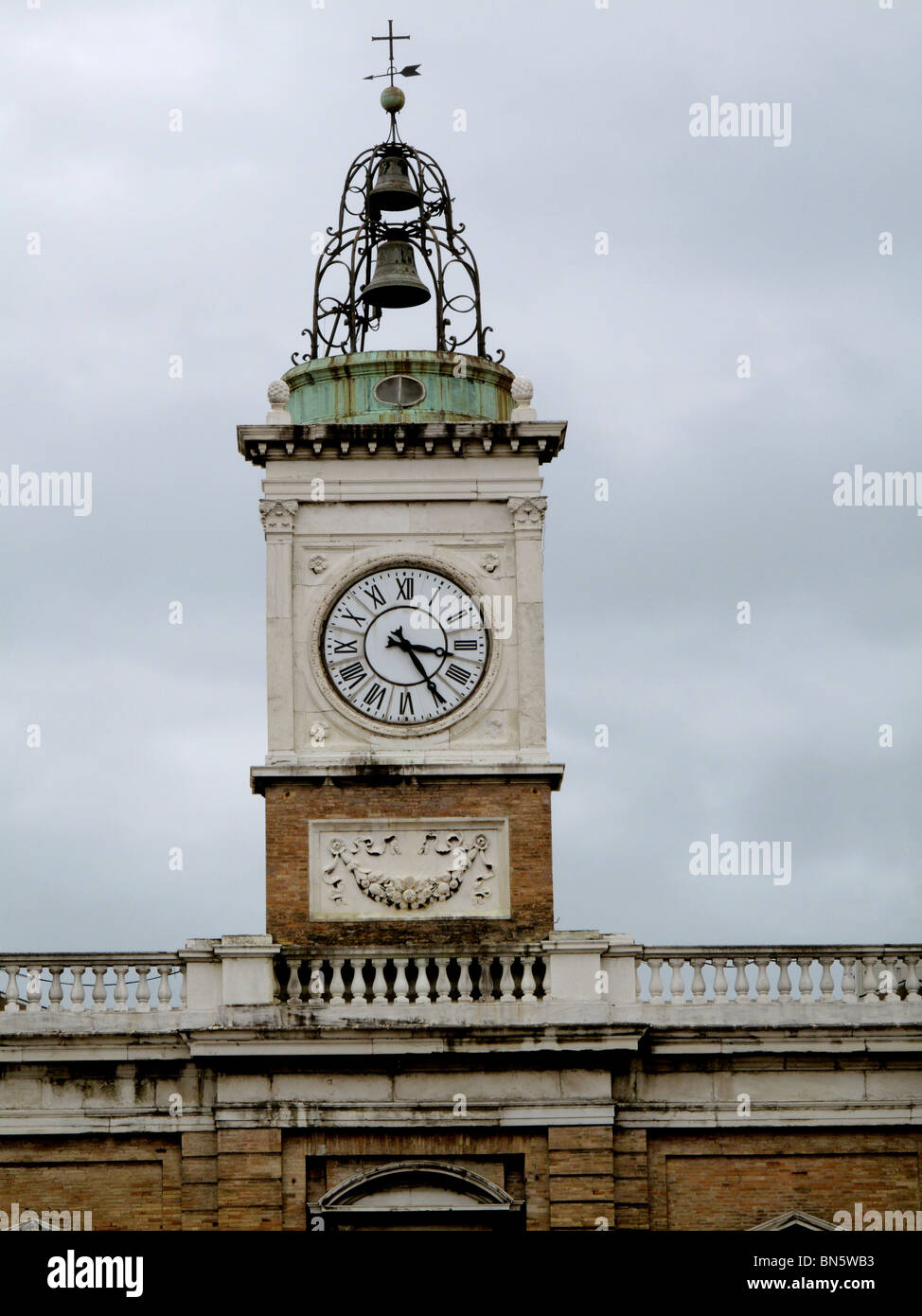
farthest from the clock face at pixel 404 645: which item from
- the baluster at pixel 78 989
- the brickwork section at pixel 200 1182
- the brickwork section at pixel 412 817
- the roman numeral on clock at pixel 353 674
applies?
the brickwork section at pixel 200 1182

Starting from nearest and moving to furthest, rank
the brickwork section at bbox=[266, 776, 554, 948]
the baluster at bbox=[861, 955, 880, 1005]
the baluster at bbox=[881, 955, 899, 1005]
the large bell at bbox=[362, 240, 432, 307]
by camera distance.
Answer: the baluster at bbox=[881, 955, 899, 1005]
the baluster at bbox=[861, 955, 880, 1005]
the brickwork section at bbox=[266, 776, 554, 948]
the large bell at bbox=[362, 240, 432, 307]

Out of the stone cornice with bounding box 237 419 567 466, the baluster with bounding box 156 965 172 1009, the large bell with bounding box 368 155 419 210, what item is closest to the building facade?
the baluster with bounding box 156 965 172 1009

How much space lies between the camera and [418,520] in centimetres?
3647

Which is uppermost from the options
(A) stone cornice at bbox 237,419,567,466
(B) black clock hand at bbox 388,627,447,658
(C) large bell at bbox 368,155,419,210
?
(C) large bell at bbox 368,155,419,210

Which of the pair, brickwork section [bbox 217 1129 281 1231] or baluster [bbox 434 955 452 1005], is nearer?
brickwork section [bbox 217 1129 281 1231]

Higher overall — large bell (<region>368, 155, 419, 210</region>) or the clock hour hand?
large bell (<region>368, 155, 419, 210</region>)

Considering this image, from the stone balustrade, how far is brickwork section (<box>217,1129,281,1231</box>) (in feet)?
4.08

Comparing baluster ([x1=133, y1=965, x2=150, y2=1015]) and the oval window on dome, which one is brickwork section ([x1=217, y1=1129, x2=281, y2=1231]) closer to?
baluster ([x1=133, y1=965, x2=150, y2=1015])

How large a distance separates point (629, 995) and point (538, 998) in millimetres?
998

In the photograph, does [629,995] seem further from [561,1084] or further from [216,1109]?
[216,1109]

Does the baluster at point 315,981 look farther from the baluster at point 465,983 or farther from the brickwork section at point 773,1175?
the brickwork section at point 773,1175

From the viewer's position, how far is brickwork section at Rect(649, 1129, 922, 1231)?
33.3 meters

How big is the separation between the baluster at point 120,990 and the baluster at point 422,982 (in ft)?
10.4
